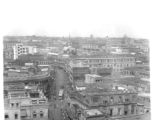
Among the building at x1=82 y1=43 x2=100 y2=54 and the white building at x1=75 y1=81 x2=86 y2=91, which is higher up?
the building at x1=82 y1=43 x2=100 y2=54

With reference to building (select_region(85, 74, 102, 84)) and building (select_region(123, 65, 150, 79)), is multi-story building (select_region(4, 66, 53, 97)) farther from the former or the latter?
building (select_region(123, 65, 150, 79))

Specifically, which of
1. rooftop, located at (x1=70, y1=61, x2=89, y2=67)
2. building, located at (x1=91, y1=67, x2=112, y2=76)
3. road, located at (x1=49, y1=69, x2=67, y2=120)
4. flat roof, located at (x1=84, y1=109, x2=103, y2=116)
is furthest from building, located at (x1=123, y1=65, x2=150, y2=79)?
flat roof, located at (x1=84, y1=109, x2=103, y2=116)

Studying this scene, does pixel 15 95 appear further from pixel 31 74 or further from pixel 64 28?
pixel 64 28

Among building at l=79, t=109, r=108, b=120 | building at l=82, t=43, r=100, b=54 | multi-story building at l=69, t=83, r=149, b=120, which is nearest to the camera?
building at l=79, t=109, r=108, b=120

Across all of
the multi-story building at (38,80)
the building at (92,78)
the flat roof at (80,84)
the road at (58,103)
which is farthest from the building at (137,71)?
the multi-story building at (38,80)

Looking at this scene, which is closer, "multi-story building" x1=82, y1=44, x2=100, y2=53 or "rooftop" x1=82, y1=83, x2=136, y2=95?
"rooftop" x1=82, y1=83, x2=136, y2=95

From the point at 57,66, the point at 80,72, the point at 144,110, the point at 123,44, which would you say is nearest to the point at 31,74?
the point at 57,66
